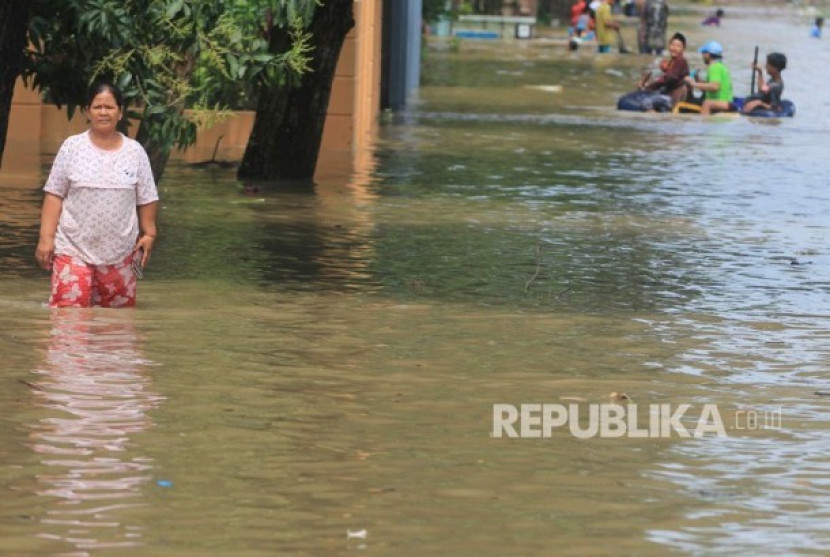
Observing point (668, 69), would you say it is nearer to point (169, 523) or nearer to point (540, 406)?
point (540, 406)

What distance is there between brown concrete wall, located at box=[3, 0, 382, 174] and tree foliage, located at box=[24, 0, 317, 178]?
6.75m

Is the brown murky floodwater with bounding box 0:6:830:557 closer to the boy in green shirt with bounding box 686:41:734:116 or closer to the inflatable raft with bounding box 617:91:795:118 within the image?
the boy in green shirt with bounding box 686:41:734:116

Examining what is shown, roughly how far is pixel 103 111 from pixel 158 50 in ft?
12.9

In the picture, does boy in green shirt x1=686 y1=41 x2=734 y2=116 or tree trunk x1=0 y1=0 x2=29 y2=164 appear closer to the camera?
tree trunk x1=0 y1=0 x2=29 y2=164

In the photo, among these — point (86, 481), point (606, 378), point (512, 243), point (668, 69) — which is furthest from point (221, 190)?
point (668, 69)

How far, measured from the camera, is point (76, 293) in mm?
10898

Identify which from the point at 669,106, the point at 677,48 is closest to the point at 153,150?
the point at 677,48

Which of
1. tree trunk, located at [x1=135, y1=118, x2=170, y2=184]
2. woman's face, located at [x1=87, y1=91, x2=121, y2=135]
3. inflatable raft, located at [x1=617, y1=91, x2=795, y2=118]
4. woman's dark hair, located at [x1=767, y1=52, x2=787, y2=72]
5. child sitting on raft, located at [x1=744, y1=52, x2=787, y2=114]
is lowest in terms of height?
inflatable raft, located at [x1=617, y1=91, x2=795, y2=118]

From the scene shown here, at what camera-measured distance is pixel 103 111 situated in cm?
1054

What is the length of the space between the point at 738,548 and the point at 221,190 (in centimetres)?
1222

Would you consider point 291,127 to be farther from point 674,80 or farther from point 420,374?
point 674,80

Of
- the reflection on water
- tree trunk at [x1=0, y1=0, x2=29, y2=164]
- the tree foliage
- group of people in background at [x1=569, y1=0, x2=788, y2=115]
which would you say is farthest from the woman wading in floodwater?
group of people in background at [x1=569, y1=0, x2=788, y2=115]

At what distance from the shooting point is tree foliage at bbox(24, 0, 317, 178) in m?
14.0

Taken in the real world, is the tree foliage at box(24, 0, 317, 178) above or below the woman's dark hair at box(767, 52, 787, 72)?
above
